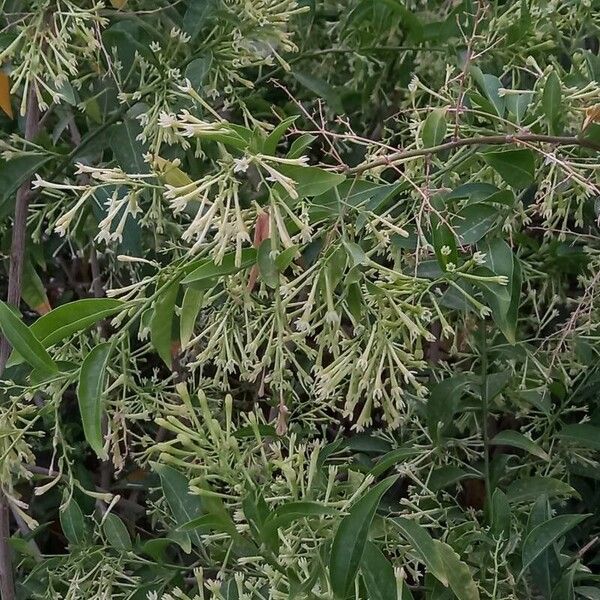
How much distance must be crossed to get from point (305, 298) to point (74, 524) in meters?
0.32

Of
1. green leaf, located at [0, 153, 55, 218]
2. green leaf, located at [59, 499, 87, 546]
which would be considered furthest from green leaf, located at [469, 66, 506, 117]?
green leaf, located at [59, 499, 87, 546]

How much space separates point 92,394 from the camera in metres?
0.66

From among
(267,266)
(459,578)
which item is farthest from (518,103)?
(459,578)

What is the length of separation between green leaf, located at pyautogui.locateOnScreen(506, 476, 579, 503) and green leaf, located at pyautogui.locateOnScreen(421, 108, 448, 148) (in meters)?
0.38

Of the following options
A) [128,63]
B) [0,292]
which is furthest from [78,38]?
[0,292]

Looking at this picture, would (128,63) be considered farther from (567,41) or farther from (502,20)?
(567,41)

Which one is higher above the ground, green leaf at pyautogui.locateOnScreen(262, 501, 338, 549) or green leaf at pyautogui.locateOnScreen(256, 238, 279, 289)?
green leaf at pyautogui.locateOnScreen(256, 238, 279, 289)

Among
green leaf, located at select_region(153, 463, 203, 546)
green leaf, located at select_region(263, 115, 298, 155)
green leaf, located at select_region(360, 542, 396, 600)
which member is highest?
green leaf, located at select_region(263, 115, 298, 155)

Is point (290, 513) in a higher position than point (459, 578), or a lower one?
higher

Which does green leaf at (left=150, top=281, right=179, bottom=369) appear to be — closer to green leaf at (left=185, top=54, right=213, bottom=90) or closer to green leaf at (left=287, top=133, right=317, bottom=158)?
green leaf at (left=287, top=133, right=317, bottom=158)

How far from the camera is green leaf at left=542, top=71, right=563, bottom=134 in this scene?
671mm

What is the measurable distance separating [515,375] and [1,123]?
68cm

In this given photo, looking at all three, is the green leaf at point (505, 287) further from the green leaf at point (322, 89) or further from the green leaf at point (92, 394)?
the green leaf at point (322, 89)

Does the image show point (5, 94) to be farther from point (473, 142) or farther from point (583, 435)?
point (583, 435)
